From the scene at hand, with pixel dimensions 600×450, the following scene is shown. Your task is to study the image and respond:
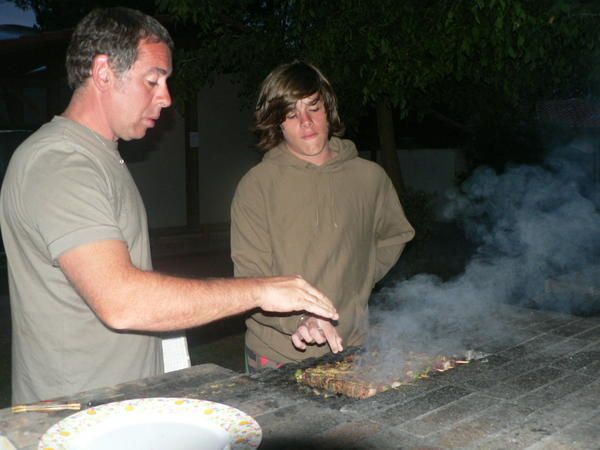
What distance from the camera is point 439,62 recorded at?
7020 mm

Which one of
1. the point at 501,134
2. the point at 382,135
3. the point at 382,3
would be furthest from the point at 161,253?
the point at 501,134

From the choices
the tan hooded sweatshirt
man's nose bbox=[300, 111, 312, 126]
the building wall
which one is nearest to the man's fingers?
the tan hooded sweatshirt

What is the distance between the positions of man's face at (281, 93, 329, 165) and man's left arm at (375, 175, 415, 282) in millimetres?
449

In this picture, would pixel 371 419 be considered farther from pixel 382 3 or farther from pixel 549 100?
pixel 549 100

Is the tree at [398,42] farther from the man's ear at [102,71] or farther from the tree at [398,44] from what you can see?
the man's ear at [102,71]

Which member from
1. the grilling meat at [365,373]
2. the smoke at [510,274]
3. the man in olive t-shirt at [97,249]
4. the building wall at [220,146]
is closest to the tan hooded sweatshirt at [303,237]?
the smoke at [510,274]

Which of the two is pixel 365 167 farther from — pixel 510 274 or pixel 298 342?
pixel 510 274

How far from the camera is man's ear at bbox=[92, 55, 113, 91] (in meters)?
2.23

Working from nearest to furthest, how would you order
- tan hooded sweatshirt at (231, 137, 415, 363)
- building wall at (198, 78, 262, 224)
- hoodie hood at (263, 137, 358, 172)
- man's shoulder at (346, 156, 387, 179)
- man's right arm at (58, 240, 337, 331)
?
1. man's right arm at (58, 240, 337, 331)
2. tan hooded sweatshirt at (231, 137, 415, 363)
3. hoodie hood at (263, 137, 358, 172)
4. man's shoulder at (346, 156, 387, 179)
5. building wall at (198, 78, 262, 224)

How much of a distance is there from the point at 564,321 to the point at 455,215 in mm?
14950

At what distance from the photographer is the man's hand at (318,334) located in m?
2.81

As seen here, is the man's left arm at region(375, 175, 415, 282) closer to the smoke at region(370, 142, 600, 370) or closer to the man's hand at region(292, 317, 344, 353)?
the smoke at region(370, 142, 600, 370)

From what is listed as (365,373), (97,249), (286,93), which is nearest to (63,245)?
(97,249)

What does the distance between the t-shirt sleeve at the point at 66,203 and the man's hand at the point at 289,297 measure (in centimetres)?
50
